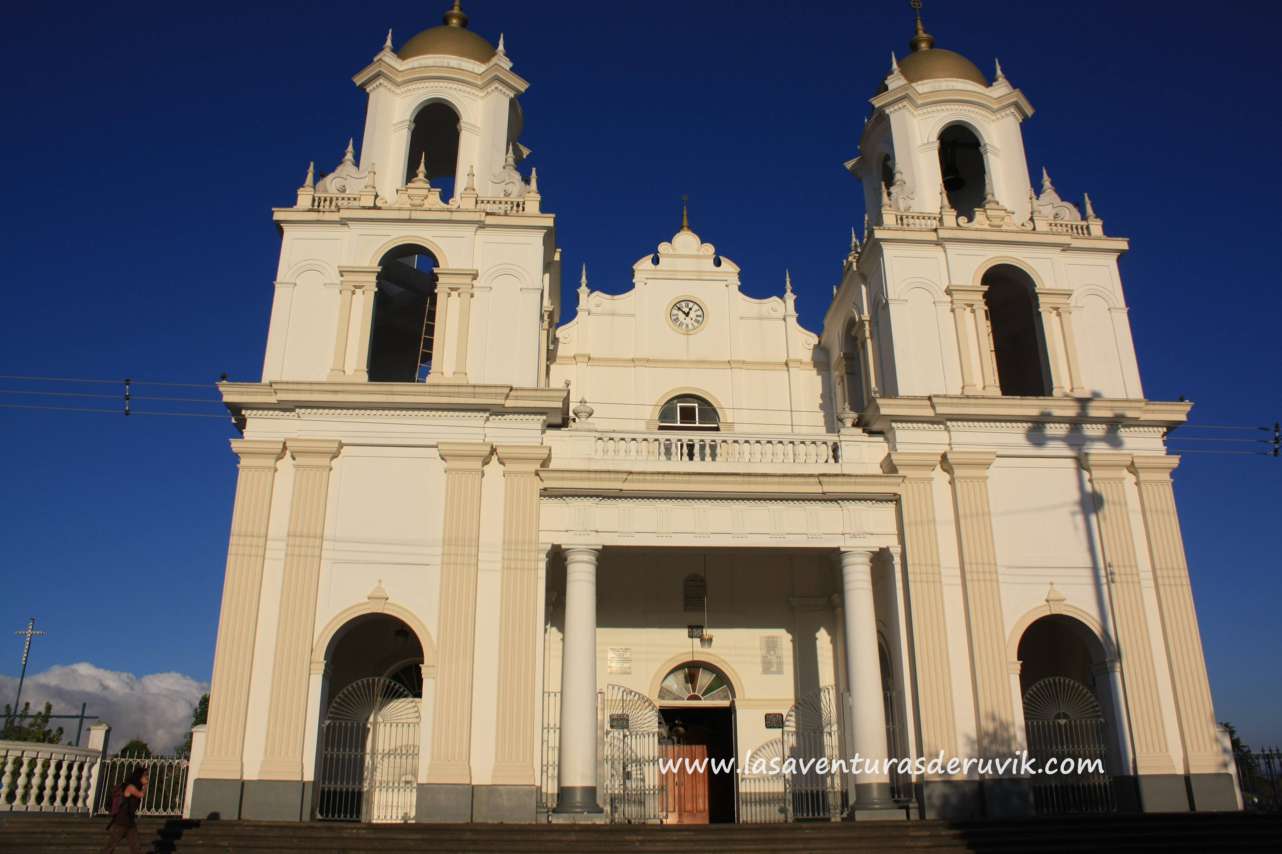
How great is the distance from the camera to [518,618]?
1752 cm

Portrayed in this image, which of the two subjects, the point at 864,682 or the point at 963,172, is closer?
the point at 864,682

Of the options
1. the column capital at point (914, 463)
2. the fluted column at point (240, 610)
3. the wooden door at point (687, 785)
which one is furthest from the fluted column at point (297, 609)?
the column capital at point (914, 463)

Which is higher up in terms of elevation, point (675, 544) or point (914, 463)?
point (914, 463)

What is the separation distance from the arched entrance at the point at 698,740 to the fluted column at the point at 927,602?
4.45 meters

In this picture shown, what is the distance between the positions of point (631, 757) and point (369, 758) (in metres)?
4.76

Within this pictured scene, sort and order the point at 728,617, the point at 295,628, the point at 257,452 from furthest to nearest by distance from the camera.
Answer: the point at 728,617, the point at 257,452, the point at 295,628

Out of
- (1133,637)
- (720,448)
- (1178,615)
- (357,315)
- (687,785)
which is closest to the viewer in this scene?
(1133,637)

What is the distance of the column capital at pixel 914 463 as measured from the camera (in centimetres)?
1916

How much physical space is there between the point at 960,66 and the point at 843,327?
275 inches

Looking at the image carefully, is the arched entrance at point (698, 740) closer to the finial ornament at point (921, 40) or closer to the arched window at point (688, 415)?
the arched window at point (688, 415)

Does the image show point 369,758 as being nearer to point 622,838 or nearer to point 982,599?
point 622,838

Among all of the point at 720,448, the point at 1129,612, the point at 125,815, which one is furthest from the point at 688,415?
the point at 125,815

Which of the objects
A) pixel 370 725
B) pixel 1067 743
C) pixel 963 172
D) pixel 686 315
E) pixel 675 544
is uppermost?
pixel 963 172

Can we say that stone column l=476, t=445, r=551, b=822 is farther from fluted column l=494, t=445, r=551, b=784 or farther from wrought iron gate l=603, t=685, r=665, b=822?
wrought iron gate l=603, t=685, r=665, b=822
